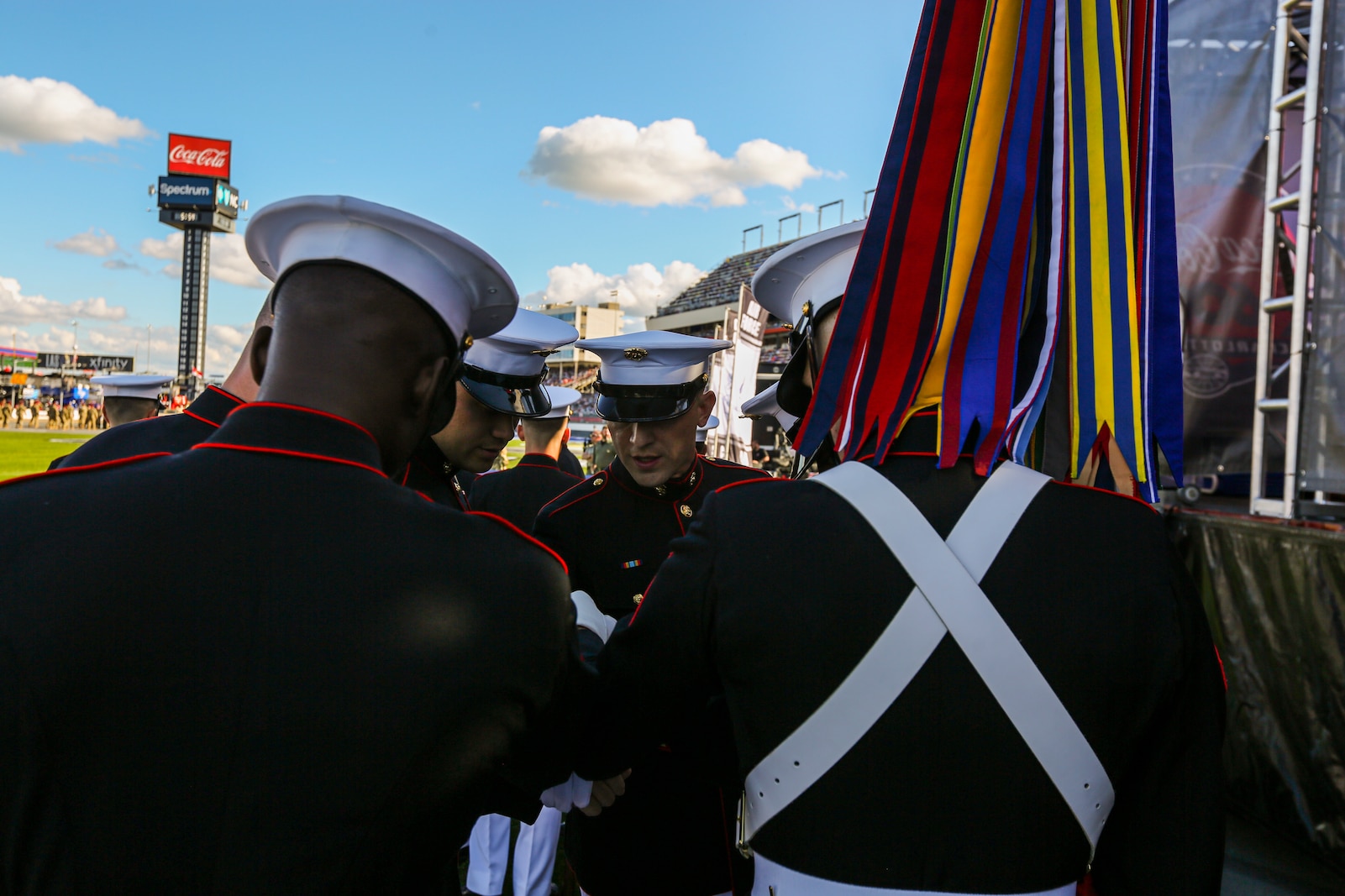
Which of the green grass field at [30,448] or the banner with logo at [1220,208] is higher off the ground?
the banner with logo at [1220,208]

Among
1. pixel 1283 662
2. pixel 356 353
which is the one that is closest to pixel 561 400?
pixel 1283 662

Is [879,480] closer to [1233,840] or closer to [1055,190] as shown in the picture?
[1055,190]

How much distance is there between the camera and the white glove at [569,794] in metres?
1.51

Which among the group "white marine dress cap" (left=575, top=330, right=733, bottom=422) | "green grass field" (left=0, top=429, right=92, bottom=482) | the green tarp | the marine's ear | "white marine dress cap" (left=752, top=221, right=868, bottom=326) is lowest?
"green grass field" (left=0, top=429, right=92, bottom=482)

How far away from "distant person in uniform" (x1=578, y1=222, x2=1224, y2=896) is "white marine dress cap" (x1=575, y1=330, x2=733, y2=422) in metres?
1.79

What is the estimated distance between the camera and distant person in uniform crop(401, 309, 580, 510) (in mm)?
2885

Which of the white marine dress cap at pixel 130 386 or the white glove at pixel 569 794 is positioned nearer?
the white glove at pixel 569 794

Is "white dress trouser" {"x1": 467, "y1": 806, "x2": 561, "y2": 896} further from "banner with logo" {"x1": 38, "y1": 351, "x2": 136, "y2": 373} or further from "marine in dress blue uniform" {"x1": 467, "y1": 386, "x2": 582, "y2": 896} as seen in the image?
"banner with logo" {"x1": 38, "y1": 351, "x2": 136, "y2": 373}

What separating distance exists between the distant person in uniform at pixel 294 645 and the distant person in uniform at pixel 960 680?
328 mm

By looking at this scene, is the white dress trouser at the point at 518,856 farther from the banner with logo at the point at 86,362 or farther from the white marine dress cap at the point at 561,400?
the banner with logo at the point at 86,362

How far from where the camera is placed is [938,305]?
141 centimetres

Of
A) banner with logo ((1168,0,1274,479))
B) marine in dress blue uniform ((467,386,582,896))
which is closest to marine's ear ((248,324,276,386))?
marine in dress blue uniform ((467,386,582,896))

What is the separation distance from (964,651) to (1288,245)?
4.48 meters

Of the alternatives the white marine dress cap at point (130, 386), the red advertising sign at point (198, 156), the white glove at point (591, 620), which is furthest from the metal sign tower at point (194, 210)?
the white glove at point (591, 620)
